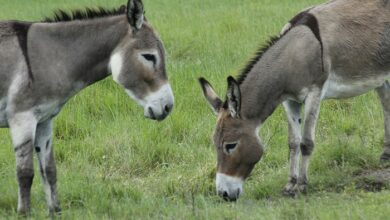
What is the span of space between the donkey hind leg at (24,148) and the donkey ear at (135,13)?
1.22m

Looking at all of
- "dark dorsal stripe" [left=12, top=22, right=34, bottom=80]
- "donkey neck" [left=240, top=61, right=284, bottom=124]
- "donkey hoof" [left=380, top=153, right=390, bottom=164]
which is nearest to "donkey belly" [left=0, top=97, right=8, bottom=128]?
"dark dorsal stripe" [left=12, top=22, right=34, bottom=80]

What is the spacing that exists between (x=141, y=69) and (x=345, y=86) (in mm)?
2348

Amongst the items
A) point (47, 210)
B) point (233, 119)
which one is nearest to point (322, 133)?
point (233, 119)

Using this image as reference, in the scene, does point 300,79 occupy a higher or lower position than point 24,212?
higher

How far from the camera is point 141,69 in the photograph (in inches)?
266

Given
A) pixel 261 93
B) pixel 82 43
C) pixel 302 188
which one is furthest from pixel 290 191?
pixel 82 43

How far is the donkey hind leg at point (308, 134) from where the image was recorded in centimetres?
753

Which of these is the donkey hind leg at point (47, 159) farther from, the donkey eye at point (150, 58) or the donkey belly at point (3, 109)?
the donkey eye at point (150, 58)

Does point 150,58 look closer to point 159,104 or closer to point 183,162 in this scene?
point 159,104

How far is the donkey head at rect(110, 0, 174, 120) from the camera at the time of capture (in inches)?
263

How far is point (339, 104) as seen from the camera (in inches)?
393

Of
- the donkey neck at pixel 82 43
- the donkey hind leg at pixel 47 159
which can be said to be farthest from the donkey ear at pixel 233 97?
the donkey hind leg at pixel 47 159

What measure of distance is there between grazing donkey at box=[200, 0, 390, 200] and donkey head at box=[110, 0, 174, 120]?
63 centimetres

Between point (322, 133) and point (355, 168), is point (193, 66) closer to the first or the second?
point (322, 133)
